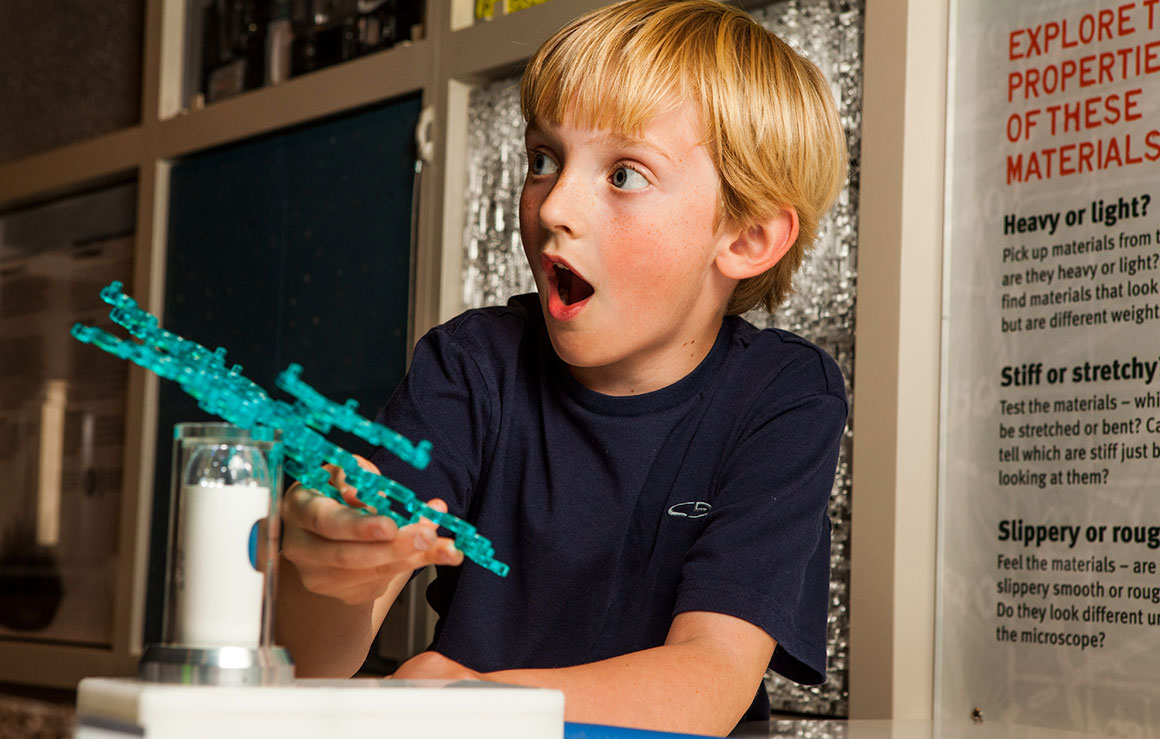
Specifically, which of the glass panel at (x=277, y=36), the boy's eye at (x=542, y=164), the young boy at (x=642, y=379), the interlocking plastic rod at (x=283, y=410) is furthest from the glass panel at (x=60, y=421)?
the interlocking plastic rod at (x=283, y=410)

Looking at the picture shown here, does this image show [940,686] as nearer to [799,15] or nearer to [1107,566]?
[1107,566]

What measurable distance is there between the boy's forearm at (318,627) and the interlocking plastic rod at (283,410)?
239 mm

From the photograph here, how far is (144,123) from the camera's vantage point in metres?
2.38

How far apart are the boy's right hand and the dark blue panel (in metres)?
1.13

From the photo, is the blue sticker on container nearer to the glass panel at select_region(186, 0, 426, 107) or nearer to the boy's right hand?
the boy's right hand

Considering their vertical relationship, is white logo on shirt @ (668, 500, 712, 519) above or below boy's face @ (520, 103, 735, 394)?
below

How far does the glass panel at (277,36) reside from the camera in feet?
6.51

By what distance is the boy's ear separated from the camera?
936mm

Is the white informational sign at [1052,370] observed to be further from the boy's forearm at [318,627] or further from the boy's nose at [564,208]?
the boy's forearm at [318,627]

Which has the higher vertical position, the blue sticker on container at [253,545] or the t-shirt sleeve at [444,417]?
the t-shirt sleeve at [444,417]

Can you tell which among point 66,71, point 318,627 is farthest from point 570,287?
point 66,71

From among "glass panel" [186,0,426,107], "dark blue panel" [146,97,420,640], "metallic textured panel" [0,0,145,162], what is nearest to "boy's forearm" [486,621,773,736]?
"dark blue panel" [146,97,420,640]

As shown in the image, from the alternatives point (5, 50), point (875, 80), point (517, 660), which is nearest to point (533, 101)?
point (517, 660)

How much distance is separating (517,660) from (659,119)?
1.33 ft
